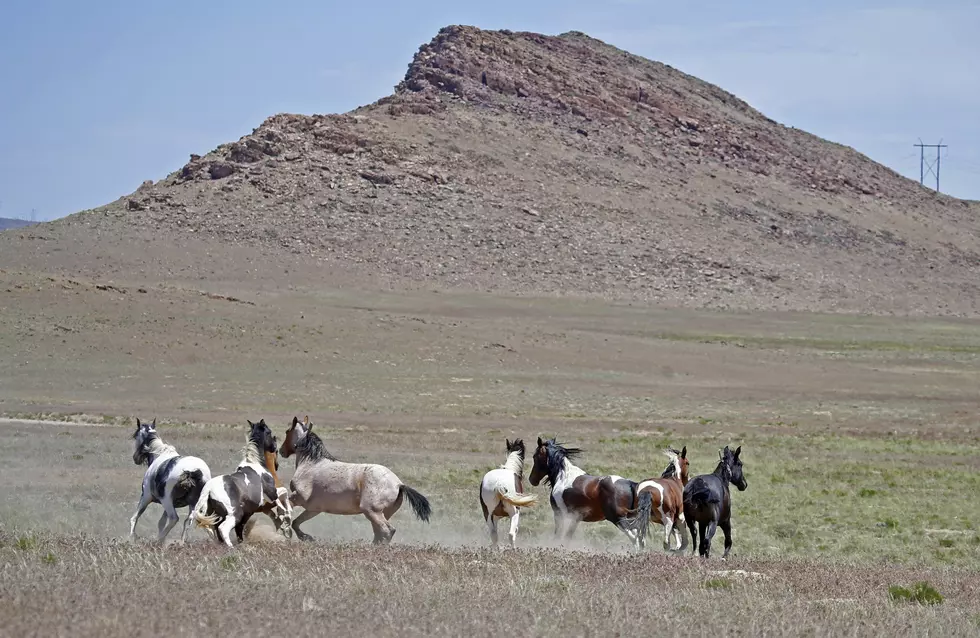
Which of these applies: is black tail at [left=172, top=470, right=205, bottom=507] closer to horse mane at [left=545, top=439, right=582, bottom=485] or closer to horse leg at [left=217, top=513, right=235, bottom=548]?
horse leg at [left=217, top=513, right=235, bottom=548]

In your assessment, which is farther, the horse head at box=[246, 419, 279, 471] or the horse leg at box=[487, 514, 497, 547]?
the horse leg at box=[487, 514, 497, 547]

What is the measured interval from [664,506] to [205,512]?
18.1 ft

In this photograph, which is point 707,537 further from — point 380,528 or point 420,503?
point 380,528

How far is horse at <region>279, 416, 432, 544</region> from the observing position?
14781 mm

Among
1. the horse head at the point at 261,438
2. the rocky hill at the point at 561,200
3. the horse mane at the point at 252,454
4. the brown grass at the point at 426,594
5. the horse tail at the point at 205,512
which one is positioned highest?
the rocky hill at the point at 561,200

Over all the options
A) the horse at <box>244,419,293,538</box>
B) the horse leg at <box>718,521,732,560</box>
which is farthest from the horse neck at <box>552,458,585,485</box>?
Answer: the horse at <box>244,419,293,538</box>

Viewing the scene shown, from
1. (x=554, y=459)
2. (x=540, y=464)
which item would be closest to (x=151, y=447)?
(x=540, y=464)

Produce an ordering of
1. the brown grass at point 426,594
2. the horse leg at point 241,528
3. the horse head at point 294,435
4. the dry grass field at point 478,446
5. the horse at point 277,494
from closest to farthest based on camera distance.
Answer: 1. the brown grass at point 426,594
2. the dry grass field at point 478,446
3. the horse leg at point 241,528
4. the horse at point 277,494
5. the horse head at point 294,435

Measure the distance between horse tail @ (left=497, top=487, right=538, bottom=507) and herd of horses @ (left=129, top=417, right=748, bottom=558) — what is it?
0.01 m

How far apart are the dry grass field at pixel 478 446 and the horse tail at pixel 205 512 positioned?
0.27 metres

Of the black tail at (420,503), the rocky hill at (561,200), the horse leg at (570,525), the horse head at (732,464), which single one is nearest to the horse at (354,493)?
the black tail at (420,503)

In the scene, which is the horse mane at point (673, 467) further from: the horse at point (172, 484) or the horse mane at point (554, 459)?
the horse at point (172, 484)

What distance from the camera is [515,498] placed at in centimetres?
1509

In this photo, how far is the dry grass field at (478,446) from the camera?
993 cm
